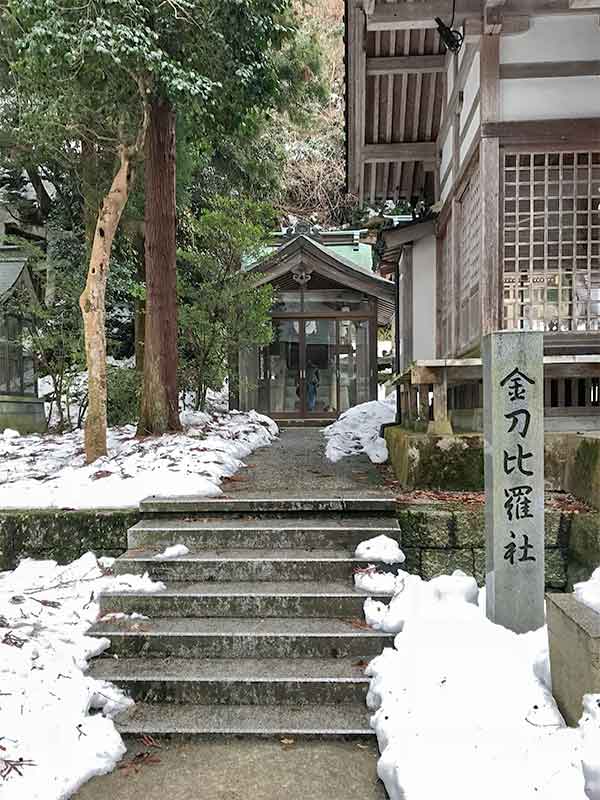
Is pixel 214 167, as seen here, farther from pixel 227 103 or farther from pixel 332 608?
pixel 332 608

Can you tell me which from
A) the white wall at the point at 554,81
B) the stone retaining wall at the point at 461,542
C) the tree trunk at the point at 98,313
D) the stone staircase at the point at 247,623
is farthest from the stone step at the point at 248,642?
the white wall at the point at 554,81

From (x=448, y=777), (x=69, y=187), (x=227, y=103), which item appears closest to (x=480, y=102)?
(x=227, y=103)

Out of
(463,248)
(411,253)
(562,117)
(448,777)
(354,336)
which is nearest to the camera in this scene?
(448,777)

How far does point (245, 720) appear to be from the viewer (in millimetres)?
3400

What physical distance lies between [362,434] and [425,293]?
2662mm

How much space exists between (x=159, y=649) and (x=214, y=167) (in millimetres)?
13224

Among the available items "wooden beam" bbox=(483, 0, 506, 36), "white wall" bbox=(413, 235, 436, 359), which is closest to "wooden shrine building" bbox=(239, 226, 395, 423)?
"white wall" bbox=(413, 235, 436, 359)

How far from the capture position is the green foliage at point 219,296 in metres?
10.7

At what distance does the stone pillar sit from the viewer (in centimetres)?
382

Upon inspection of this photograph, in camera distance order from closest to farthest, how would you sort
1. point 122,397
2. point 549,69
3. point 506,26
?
point 506,26, point 549,69, point 122,397

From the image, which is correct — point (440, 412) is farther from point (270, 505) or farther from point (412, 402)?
point (412, 402)

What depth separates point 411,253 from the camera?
34.1 feet

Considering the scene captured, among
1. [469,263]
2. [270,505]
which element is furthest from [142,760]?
[469,263]

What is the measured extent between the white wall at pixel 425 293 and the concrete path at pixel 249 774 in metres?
8.03
